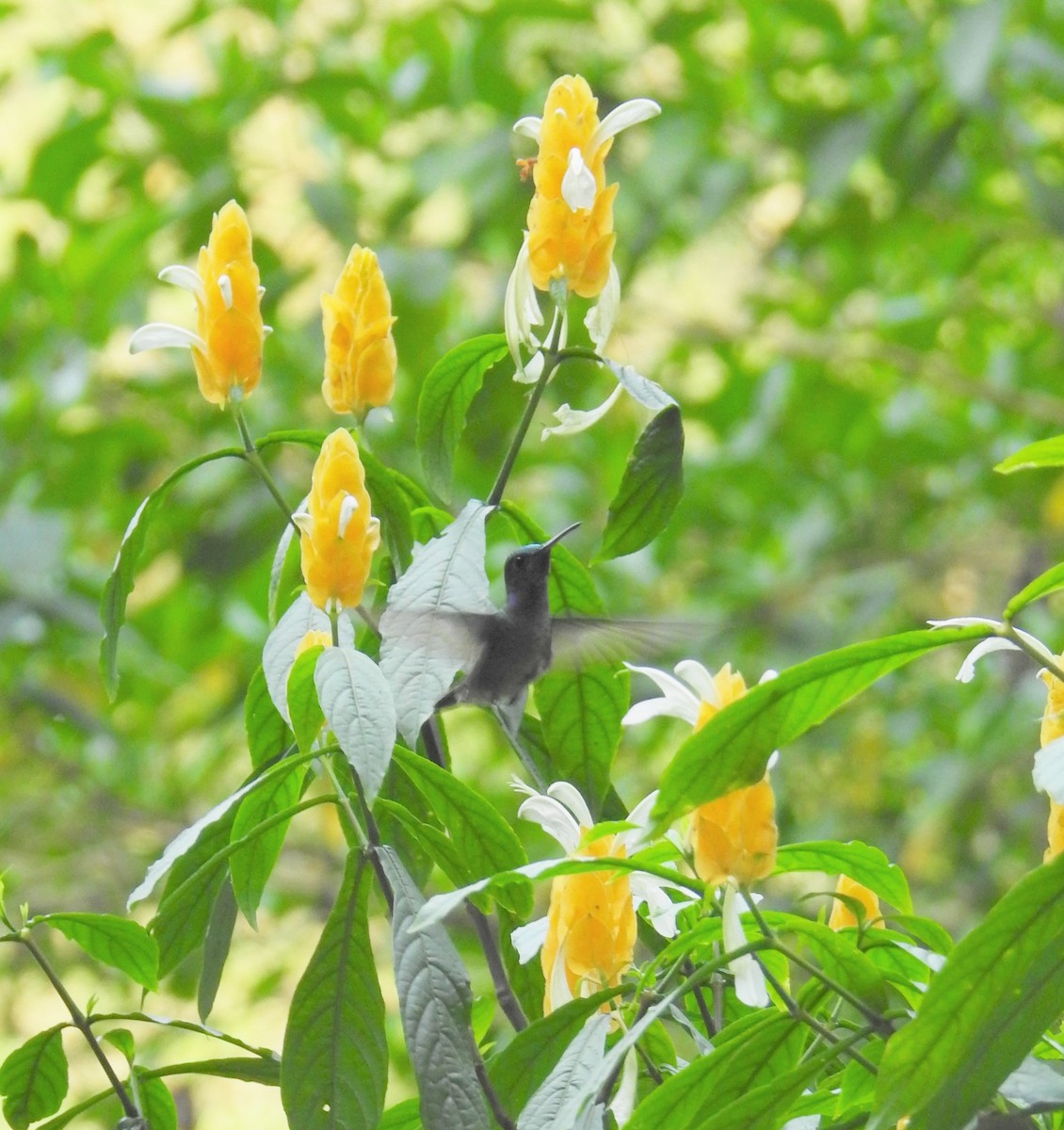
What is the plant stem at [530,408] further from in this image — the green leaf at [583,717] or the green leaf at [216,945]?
the green leaf at [216,945]

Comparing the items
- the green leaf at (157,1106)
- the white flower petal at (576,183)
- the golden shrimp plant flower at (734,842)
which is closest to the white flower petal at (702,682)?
the golden shrimp plant flower at (734,842)

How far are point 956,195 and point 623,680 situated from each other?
1.80 m

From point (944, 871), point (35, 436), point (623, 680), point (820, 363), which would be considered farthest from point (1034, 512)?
point (623, 680)

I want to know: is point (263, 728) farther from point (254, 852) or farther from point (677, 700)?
point (677, 700)

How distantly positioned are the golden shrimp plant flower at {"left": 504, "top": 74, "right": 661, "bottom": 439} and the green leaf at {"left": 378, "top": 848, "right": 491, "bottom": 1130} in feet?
0.73

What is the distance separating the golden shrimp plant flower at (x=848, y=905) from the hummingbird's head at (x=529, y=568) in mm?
220

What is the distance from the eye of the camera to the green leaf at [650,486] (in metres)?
0.69

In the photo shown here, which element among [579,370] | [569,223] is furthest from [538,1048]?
[579,370]

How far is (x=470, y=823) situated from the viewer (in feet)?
2.23

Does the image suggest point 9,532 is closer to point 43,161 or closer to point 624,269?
point 43,161

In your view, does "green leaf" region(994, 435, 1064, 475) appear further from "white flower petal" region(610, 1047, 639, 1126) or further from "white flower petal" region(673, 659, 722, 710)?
"white flower petal" region(610, 1047, 639, 1126)

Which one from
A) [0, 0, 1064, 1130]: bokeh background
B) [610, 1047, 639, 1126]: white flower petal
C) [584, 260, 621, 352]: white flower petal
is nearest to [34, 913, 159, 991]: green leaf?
[610, 1047, 639, 1126]: white flower petal

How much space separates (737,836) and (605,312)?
0.90ft

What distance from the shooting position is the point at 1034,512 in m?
2.70
